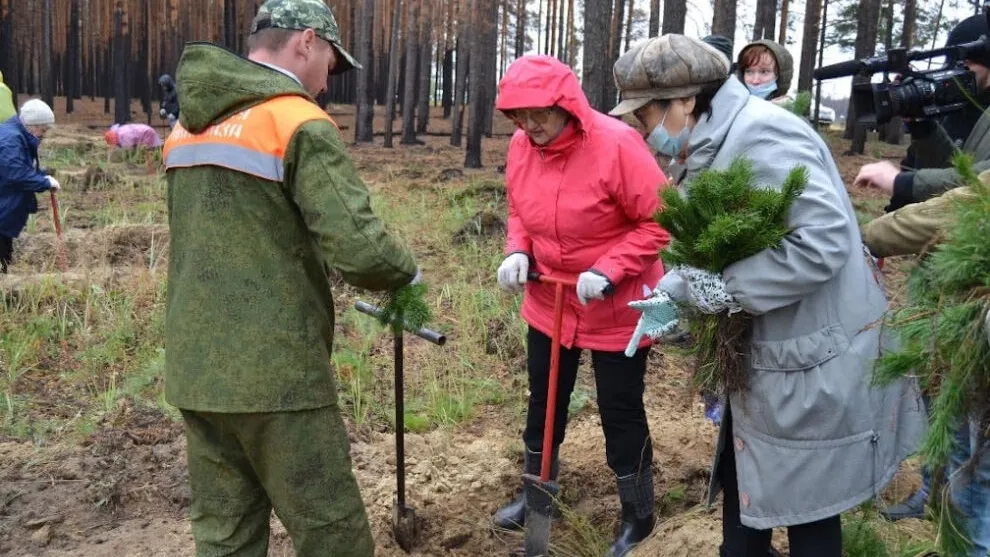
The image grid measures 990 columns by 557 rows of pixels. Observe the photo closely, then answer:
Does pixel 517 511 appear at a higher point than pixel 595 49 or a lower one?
lower

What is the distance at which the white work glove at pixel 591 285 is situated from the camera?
284cm

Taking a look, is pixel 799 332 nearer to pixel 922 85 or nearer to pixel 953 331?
pixel 953 331

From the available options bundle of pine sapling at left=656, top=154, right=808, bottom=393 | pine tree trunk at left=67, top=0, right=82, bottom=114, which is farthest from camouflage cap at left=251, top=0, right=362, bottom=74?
pine tree trunk at left=67, top=0, right=82, bottom=114


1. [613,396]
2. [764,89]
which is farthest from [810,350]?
[764,89]

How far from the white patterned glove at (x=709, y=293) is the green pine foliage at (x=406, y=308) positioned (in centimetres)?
87

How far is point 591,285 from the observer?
112 inches

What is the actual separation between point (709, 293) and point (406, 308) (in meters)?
0.96

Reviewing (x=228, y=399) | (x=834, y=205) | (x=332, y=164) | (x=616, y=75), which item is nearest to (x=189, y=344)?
(x=228, y=399)

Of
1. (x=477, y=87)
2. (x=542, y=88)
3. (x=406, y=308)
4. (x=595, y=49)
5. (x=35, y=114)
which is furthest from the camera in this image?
(x=477, y=87)

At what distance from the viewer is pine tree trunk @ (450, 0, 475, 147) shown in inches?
750

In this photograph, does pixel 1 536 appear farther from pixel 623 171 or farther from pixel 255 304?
pixel 623 171

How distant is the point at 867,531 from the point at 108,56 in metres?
28.1

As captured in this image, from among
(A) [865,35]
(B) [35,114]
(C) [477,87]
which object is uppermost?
(A) [865,35]

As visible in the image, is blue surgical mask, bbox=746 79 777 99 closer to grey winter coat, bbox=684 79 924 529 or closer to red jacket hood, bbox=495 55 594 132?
red jacket hood, bbox=495 55 594 132
